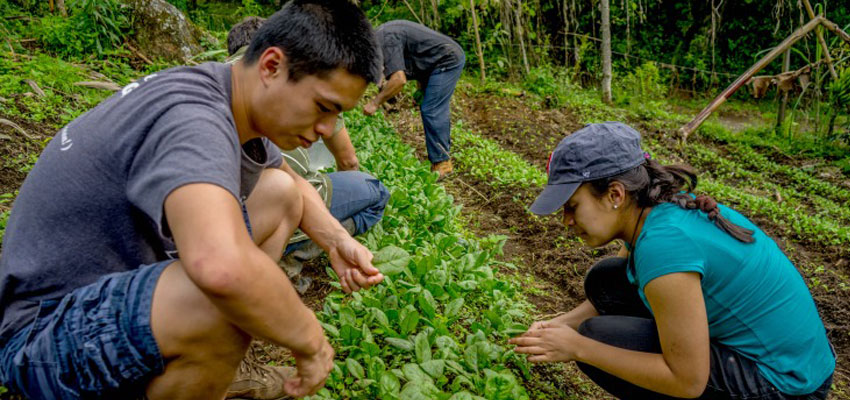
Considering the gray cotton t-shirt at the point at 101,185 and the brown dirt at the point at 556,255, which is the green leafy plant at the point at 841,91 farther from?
the gray cotton t-shirt at the point at 101,185

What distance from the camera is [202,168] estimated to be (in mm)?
1184

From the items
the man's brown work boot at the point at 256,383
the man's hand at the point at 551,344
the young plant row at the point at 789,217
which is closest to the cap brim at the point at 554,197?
the man's hand at the point at 551,344

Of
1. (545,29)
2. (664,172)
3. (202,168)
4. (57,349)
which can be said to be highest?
(202,168)

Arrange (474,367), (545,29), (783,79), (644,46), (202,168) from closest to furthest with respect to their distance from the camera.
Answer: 1. (202,168)
2. (474,367)
3. (783,79)
4. (545,29)
5. (644,46)

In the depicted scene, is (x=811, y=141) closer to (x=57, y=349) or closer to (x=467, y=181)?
(x=467, y=181)

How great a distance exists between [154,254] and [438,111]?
154 inches

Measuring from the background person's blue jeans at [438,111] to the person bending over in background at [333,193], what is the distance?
186cm

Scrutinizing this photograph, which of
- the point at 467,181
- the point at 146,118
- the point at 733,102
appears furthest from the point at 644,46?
the point at 146,118

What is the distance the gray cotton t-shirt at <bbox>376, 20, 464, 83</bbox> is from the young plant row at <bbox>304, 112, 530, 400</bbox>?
86.6 inches

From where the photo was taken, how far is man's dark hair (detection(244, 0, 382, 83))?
1.53m

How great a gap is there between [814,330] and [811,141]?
24.2 feet

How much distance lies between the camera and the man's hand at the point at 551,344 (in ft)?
6.88

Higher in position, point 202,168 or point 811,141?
point 202,168

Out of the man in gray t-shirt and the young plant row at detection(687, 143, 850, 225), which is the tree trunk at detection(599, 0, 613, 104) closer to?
the young plant row at detection(687, 143, 850, 225)
